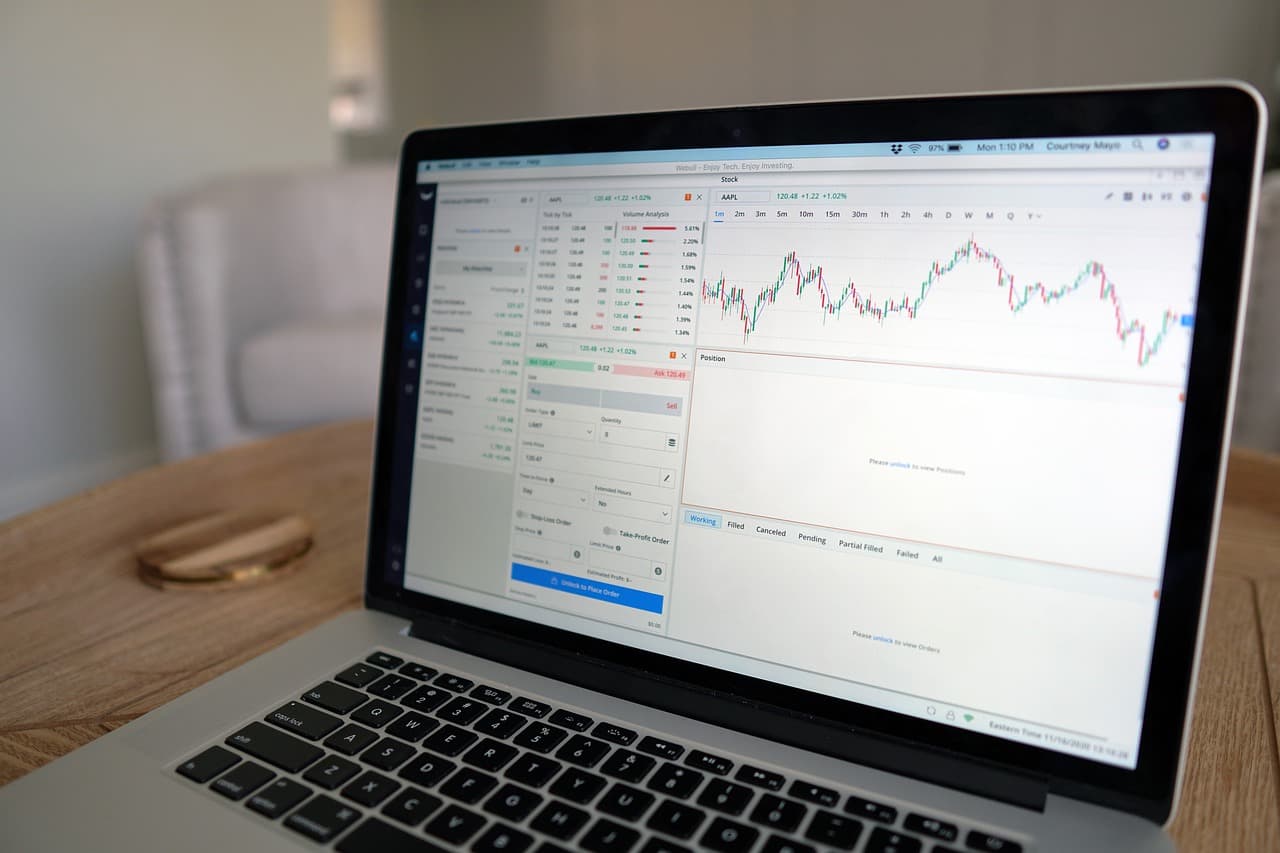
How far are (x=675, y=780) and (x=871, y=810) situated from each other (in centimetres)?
9

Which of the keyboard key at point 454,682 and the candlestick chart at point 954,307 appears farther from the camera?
the keyboard key at point 454,682

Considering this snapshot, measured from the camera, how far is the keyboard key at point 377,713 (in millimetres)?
434

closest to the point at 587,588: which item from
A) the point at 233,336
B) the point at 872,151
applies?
the point at 872,151

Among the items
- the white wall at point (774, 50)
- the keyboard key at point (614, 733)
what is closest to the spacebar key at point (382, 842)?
the keyboard key at point (614, 733)

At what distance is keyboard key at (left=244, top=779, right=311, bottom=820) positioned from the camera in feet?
1.23

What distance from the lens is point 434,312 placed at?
0.55 meters

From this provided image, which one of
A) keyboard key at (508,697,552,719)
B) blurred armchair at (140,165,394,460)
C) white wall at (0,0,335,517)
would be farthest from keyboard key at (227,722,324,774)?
white wall at (0,0,335,517)

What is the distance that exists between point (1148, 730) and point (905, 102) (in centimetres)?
32

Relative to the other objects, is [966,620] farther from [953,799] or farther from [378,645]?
[378,645]

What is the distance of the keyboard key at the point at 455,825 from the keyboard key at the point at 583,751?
0.06 metres

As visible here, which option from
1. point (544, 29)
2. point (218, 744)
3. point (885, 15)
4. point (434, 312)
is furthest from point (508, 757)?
point (544, 29)

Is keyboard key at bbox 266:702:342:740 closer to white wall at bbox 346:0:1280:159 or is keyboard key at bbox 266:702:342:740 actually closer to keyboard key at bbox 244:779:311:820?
keyboard key at bbox 244:779:311:820

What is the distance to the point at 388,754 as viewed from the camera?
40 centimetres

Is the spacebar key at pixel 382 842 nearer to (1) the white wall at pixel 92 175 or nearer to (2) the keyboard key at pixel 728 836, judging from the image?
(2) the keyboard key at pixel 728 836
